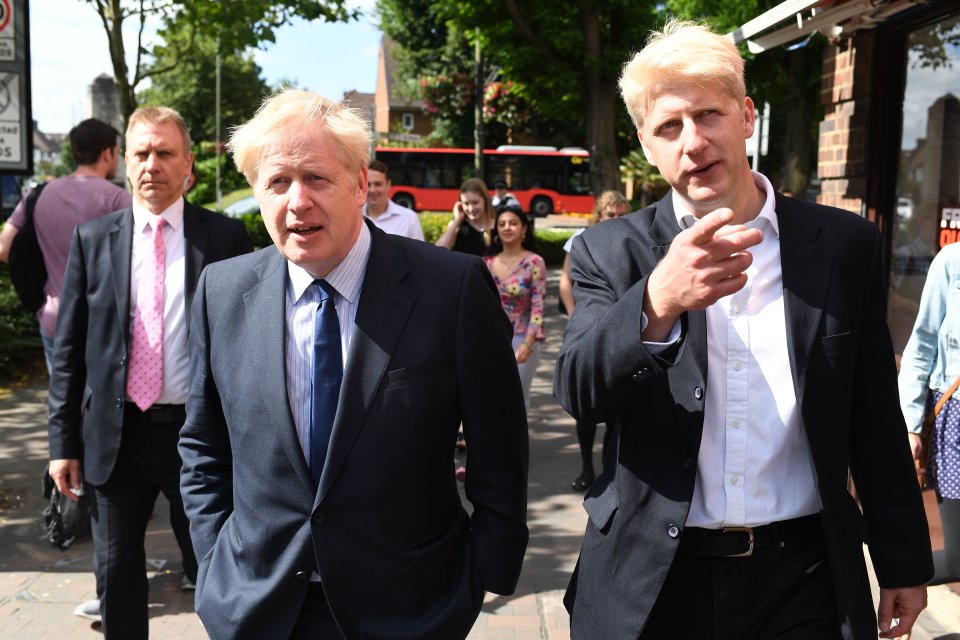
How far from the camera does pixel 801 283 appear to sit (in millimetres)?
2258

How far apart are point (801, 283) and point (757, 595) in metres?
0.71

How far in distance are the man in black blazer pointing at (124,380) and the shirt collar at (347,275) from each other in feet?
4.82

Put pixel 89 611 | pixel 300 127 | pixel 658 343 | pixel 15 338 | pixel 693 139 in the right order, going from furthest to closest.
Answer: pixel 15 338 → pixel 89 611 → pixel 300 127 → pixel 693 139 → pixel 658 343

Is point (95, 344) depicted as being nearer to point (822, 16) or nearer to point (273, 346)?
point (273, 346)

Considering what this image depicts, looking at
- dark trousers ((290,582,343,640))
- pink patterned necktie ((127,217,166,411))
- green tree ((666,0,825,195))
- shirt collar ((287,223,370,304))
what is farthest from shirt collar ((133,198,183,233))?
green tree ((666,0,825,195))

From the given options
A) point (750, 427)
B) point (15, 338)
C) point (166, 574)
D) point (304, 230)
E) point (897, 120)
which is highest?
point (897, 120)

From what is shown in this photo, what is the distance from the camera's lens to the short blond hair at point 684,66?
85.6 inches

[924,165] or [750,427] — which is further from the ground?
[924,165]

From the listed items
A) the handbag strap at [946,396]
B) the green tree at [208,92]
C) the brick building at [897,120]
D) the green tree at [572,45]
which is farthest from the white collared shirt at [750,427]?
the green tree at [208,92]

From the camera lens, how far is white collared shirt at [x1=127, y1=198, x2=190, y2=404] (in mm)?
3840

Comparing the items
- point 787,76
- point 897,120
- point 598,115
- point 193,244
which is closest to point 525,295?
point 897,120

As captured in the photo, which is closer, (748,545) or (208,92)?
(748,545)

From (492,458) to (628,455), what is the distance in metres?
0.39

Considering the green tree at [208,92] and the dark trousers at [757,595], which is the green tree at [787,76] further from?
the green tree at [208,92]
